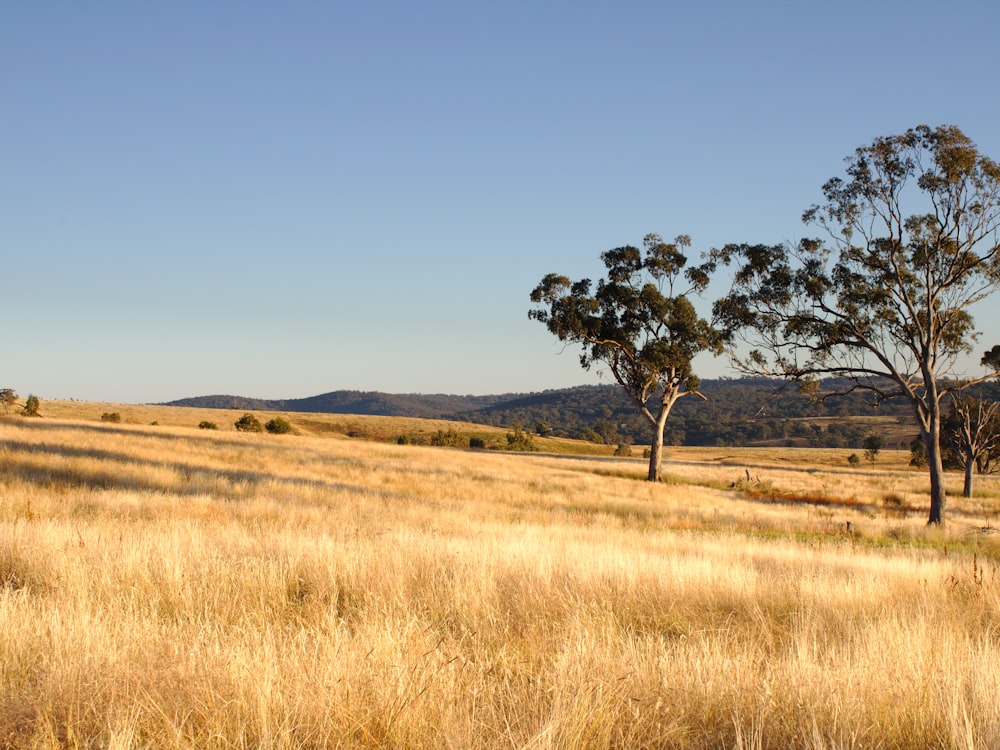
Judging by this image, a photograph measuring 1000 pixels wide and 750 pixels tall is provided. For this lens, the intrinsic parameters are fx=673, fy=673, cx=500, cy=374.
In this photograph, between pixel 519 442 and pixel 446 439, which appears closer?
pixel 446 439

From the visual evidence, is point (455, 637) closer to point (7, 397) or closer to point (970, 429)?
point (970, 429)

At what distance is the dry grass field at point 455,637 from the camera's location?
129 inches

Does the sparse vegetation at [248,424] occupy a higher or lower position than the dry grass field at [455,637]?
lower

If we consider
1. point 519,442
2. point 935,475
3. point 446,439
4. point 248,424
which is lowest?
point 519,442

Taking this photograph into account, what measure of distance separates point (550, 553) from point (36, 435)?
26.9 metres

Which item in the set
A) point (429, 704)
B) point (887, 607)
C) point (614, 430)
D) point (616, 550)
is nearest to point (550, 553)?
point (616, 550)

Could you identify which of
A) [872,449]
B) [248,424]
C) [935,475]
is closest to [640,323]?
[935,475]

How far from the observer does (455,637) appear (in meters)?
5.23

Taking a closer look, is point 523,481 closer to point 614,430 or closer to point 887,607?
point 887,607

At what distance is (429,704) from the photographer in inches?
135

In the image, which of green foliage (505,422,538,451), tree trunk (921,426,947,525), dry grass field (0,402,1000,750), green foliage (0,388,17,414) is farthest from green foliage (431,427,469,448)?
dry grass field (0,402,1000,750)

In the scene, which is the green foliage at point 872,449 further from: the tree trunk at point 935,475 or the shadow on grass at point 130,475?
the shadow on grass at point 130,475

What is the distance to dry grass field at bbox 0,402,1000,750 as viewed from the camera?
129 inches

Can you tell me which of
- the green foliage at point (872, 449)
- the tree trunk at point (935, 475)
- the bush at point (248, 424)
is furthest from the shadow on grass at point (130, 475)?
the green foliage at point (872, 449)
